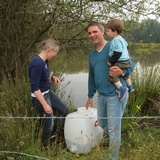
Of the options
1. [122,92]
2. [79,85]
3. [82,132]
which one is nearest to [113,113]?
[122,92]

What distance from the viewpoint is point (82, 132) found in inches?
115

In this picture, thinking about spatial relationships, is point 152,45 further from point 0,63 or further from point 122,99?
point 0,63

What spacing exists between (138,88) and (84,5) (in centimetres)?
189

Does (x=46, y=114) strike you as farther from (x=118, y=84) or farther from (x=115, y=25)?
(x=115, y=25)

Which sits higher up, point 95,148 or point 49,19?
point 49,19

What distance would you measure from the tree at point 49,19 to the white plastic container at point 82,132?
1599 millimetres

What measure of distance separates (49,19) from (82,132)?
237cm

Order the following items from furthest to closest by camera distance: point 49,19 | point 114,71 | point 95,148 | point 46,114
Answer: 1. point 49,19
2. point 46,114
3. point 95,148
4. point 114,71

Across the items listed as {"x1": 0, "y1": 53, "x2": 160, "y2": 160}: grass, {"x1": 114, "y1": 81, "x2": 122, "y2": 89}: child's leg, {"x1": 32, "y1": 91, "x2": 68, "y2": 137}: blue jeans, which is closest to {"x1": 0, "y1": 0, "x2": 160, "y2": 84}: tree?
{"x1": 0, "y1": 53, "x2": 160, "y2": 160}: grass

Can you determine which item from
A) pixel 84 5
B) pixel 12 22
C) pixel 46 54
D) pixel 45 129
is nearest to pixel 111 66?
pixel 46 54

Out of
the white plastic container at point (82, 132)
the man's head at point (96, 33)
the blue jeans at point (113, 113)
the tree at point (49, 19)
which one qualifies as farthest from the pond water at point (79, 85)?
the man's head at point (96, 33)

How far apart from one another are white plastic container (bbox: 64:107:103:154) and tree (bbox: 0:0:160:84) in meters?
1.60

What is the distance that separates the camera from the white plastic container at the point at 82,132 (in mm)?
2959

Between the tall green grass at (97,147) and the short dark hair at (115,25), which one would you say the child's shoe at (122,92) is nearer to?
the tall green grass at (97,147)
